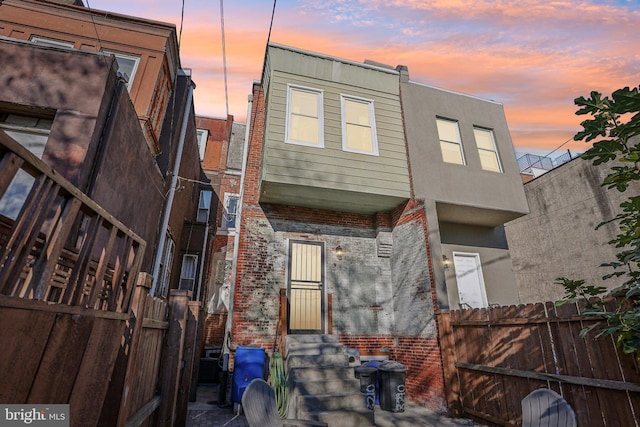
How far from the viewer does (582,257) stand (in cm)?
888

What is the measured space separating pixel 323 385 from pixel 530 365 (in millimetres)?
3225

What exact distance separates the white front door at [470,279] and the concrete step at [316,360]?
400cm

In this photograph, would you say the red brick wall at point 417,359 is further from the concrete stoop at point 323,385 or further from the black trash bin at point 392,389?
the concrete stoop at point 323,385

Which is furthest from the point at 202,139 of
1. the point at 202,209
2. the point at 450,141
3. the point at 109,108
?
the point at 450,141

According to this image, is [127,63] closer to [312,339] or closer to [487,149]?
[312,339]

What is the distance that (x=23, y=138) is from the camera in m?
4.14

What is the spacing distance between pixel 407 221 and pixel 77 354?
22.2ft

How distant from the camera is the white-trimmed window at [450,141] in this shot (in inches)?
322

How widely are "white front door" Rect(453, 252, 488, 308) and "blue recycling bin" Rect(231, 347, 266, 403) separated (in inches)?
214

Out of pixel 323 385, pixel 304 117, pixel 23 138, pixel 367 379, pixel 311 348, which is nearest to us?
pixel 23 138

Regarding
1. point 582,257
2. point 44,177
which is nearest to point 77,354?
point 44,177

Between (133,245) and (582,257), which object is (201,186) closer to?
(133,245)

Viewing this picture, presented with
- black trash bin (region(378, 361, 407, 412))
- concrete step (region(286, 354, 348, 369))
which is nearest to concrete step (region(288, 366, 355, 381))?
concrete step (region(286, 354, 348, 369))

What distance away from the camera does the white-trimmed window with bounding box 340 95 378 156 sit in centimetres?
771
